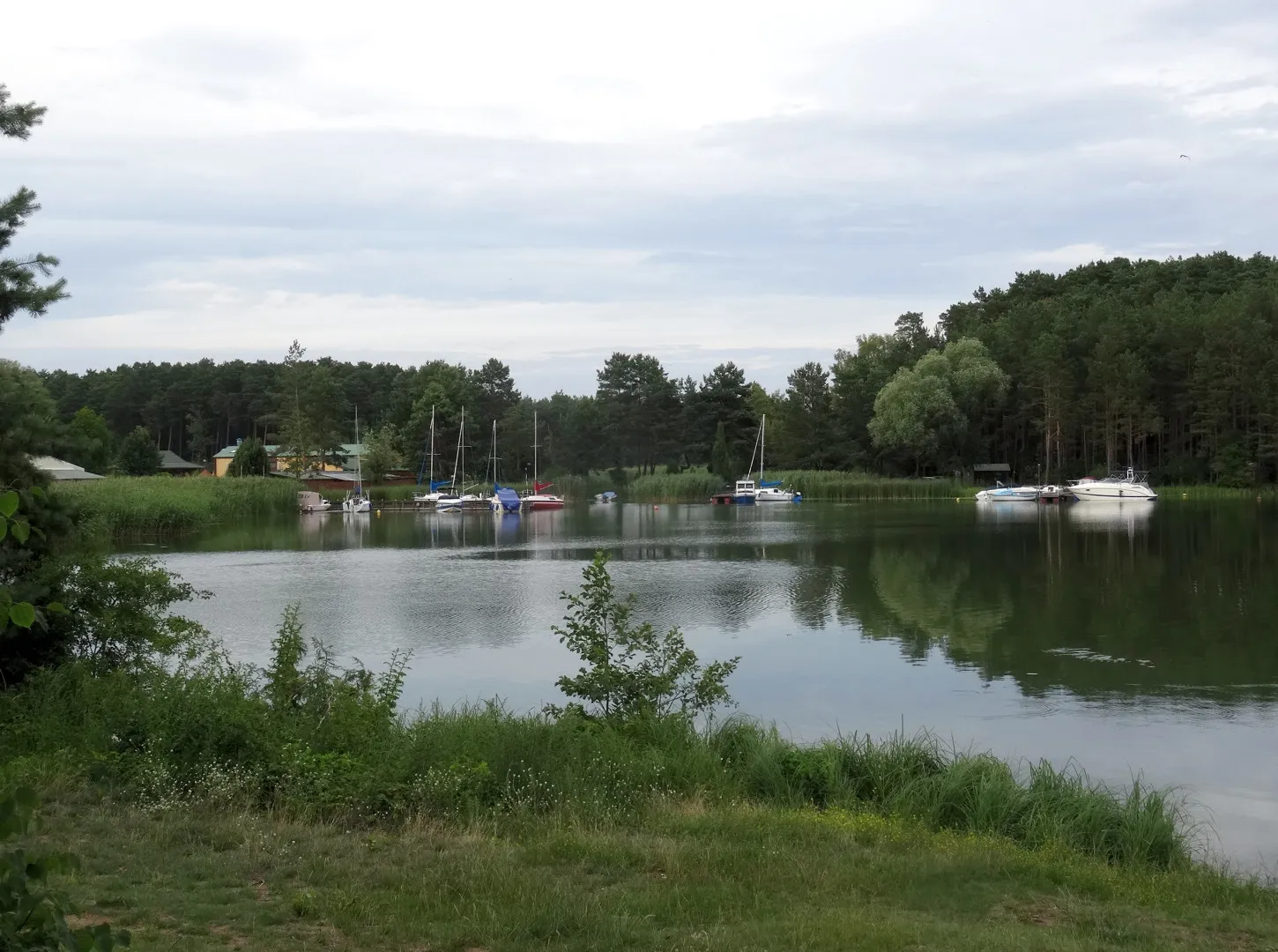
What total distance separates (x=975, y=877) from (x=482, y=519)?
203 feet

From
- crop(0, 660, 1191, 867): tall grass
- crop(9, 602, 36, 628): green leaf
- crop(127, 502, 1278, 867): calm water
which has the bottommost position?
crop(127, 502, 1278, 867): calm water

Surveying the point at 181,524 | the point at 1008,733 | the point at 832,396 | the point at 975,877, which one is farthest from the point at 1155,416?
the point at 975,877

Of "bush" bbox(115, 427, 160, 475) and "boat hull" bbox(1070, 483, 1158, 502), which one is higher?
"bush" bbox(115, 427, 160, 475)

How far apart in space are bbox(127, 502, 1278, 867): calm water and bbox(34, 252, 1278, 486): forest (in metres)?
29.8

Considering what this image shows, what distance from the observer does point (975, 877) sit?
6.84 m

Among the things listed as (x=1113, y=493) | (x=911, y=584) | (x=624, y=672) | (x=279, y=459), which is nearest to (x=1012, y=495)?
(x=1113, y=493)

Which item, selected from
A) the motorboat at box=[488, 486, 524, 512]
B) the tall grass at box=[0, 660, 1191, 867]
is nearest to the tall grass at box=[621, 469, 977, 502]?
the motorboat at box=[488, 486, 524, 512]

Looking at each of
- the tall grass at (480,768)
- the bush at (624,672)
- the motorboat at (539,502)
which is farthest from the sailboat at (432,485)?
the tall grass at (480,768)

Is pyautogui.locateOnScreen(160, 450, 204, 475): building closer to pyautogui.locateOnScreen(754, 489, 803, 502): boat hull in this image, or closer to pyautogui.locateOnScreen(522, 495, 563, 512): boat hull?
pyautogui.locateOnScreen(522, 495, 563, 512): boat hull

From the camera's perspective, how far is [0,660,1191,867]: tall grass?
8.34m

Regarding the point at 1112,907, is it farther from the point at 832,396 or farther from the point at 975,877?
the point at 832,396

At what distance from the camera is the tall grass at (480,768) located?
8.34 m

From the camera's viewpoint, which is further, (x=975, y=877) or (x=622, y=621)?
(x=622, y=621)

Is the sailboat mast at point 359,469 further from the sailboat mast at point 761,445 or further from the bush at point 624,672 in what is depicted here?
the bush at point 624,672
